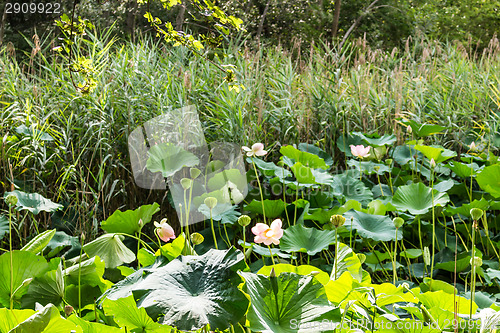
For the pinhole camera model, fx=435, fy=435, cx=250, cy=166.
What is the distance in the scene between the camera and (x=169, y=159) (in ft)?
7.20

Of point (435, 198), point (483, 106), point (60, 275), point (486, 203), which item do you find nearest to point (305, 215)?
Result: point (435, 198)

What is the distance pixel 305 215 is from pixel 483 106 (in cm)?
193

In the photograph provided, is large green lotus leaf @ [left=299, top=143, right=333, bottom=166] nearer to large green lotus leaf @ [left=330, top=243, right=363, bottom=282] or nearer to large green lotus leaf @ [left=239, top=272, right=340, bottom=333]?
large green lotus leaf @ [left=330, top=243, right=363, bottom=282]

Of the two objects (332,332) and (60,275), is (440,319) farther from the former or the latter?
(60,275)

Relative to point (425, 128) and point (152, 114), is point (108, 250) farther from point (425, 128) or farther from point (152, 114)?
point (425, 128)

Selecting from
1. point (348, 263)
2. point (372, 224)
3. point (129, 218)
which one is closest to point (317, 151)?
point (372, 224)

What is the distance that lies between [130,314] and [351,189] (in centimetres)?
154

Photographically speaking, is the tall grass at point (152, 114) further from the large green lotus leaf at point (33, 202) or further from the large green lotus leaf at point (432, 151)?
the large green lotus leaf at point (432, 151)

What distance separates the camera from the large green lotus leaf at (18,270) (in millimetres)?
1150

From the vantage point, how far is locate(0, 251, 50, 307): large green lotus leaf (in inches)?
45.3

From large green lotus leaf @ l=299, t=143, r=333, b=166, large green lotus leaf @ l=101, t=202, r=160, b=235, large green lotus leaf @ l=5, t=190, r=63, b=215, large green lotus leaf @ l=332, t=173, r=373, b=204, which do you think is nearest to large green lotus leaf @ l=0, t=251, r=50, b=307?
large green lotus leaf @ l=101, t=202, r=160, b=235

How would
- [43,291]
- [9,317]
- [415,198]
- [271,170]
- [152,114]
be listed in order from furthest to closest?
[152,114]
[271,170]
[415,198]
[43,291]
[9,317]

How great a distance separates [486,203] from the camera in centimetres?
200

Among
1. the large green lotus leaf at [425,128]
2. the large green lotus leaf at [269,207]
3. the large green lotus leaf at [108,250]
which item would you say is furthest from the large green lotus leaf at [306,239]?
the large green lotus leaf at [425,128]
